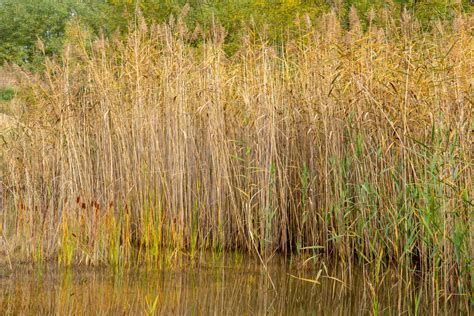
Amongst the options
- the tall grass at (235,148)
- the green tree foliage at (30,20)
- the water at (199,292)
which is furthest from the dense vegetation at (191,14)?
the water at (199,292)

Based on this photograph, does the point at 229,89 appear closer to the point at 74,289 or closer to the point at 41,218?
the point at 41,218

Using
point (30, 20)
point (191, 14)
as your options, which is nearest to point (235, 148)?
point (191, 14)

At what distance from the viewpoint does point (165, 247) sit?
16.0 ft

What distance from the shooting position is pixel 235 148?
509 centimetres

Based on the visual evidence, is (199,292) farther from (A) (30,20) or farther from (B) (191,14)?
(A) (30,20)

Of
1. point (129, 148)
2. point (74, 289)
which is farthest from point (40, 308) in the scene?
point (129, 148)

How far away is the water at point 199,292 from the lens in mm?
3688

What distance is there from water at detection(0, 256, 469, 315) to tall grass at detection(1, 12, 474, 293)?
23 cm

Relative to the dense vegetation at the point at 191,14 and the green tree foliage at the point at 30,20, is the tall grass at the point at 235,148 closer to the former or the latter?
the dense vegetation at the point at 191,14

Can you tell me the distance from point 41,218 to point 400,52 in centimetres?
291

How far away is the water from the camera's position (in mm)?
3688

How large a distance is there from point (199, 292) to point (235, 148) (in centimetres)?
142

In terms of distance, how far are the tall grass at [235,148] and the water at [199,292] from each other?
23 centimetres

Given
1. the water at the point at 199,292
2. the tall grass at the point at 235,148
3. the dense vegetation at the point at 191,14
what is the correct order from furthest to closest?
the dense vegetation at the point at 191,14 → the tall grass at the point at 235,148 → the water at the point at 199,292
